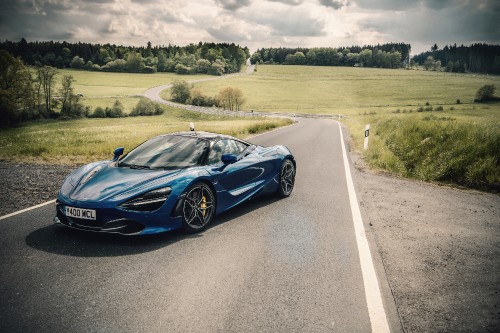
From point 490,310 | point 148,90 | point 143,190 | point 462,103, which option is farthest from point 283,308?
point 148,90

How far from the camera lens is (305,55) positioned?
183125 millimetres

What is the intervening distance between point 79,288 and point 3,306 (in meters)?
0.60

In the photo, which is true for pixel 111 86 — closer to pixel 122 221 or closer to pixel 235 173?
pixel 235 173

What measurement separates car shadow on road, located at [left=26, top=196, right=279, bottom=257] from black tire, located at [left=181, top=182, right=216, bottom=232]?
0.15m

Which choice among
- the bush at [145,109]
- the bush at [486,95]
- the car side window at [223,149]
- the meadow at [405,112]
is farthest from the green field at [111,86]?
the car side window at [223,149]

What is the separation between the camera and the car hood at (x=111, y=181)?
4.53 meters

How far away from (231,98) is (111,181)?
257 feet

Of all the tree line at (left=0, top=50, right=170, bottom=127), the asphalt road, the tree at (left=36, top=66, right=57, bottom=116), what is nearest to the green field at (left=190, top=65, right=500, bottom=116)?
the tree line at (left=0, top=50, right=170, bottom=127)

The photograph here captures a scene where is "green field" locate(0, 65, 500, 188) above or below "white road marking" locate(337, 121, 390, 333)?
above

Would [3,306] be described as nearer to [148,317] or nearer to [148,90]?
[148,317]

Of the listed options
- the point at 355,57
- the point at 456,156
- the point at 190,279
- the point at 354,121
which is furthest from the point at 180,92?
the point at 355,57

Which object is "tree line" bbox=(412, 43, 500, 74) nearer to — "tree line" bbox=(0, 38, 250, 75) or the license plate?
"tree line" bbox=(0, 38, 250, 75)

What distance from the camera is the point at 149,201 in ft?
14.8

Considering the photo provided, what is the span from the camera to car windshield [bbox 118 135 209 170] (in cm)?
532
